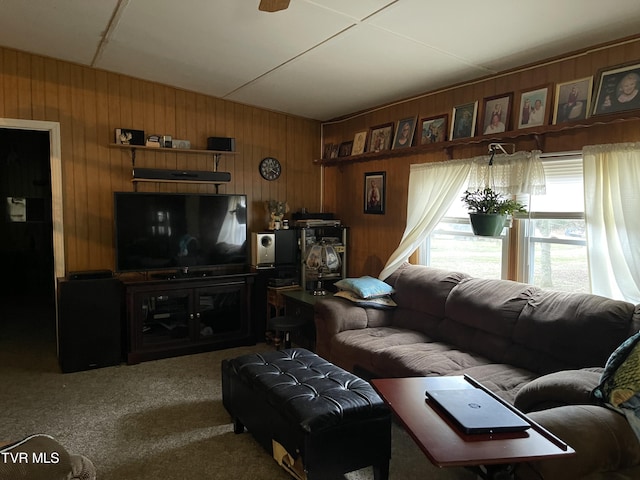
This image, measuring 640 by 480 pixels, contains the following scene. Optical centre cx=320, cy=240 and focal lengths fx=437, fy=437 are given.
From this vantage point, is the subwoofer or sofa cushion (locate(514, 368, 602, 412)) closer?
sofa cushion (locate(514, 368, 602, 412))

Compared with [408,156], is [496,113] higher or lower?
higher

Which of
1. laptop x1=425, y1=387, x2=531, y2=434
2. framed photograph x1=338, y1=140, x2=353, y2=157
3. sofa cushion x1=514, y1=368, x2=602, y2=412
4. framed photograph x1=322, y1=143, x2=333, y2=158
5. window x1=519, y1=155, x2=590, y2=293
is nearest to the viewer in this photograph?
laptop x1=425, y1=387, x2=531, y2=434

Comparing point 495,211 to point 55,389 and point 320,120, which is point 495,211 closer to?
point 320,120

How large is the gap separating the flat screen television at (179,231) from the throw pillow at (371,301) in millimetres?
1388

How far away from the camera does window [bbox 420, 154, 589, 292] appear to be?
2.99 meters

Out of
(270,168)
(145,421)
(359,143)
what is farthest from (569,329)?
(270,168)

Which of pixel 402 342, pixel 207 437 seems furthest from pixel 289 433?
pixel 402 342

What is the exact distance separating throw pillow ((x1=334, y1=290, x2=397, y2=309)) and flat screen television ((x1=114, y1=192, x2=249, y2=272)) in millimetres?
1388

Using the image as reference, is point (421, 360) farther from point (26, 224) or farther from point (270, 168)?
point (26, 224)

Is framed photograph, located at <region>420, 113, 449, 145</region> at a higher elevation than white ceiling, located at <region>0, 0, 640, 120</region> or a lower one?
lower

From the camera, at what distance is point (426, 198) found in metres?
3.87

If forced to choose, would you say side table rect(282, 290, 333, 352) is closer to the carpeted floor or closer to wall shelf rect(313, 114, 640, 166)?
the carpeted floor

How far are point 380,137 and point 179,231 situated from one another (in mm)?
2213

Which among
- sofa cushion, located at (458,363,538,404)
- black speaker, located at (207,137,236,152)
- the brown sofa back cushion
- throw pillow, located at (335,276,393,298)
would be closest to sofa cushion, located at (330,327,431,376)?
the brown sofa back cushion
